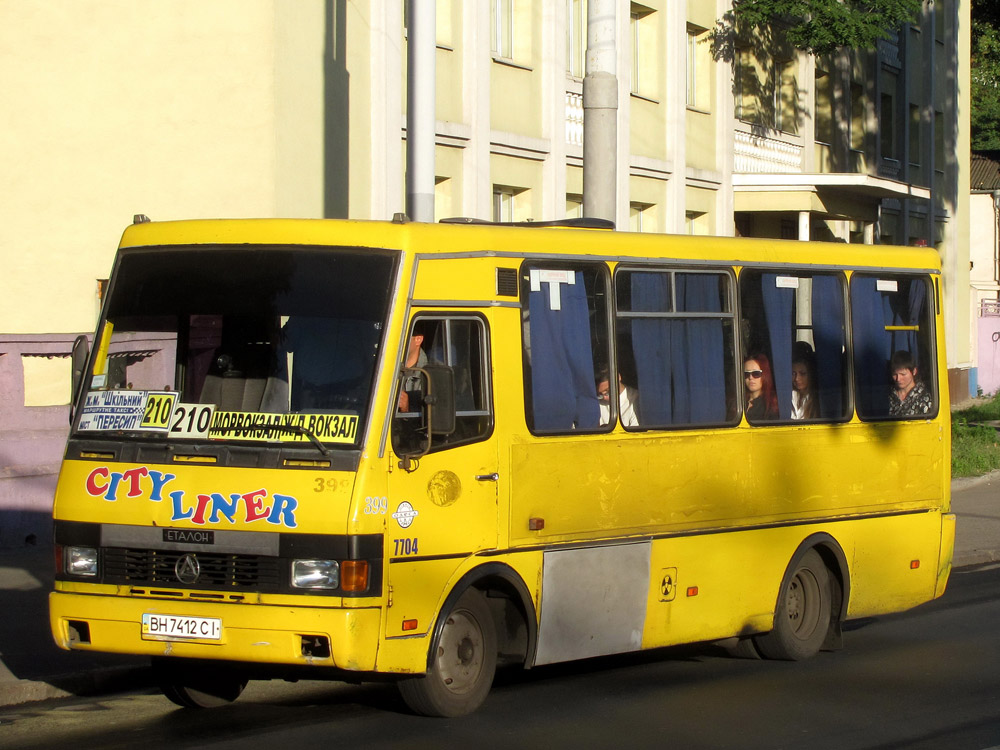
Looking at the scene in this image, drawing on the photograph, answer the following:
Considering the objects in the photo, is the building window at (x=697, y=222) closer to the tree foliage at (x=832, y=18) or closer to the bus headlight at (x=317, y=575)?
the tree foliage at (x=832, y=18)

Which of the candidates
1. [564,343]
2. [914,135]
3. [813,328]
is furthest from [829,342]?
[914,135]

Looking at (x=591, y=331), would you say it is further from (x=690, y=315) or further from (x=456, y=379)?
(x=456, y=379)

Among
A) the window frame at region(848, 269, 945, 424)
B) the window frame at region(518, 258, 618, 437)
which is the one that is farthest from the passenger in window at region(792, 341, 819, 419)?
the window frame at region(518, 258, 618, 437)

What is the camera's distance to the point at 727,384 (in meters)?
9.83

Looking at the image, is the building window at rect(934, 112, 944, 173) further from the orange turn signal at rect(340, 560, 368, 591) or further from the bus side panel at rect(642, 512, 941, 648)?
the orange turn signal at rect(340, 560, 368, 591)

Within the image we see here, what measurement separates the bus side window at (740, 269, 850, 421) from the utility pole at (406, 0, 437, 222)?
9.21 ft

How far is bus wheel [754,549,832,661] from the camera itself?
10180 millimetres

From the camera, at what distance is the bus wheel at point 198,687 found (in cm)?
823

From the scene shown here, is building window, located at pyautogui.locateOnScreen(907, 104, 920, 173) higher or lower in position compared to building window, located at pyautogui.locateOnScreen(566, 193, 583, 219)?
higher

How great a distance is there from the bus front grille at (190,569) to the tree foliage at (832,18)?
21319 mm

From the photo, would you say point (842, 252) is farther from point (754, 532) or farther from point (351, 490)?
point (351, 490)

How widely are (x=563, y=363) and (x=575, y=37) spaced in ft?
49.1

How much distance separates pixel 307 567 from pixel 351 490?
411mm

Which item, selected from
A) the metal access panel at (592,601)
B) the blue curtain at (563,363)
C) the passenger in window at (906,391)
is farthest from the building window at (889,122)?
the metal access panel at (592,601)
